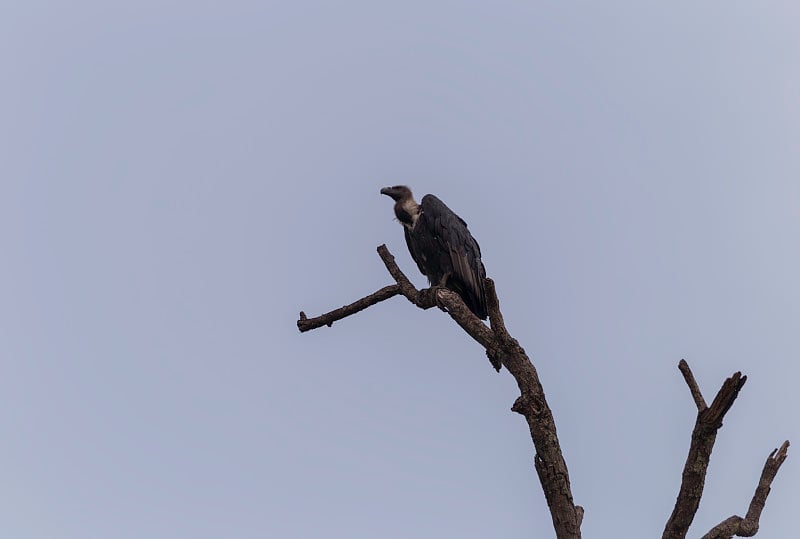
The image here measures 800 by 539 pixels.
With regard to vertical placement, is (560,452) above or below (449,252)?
A: below

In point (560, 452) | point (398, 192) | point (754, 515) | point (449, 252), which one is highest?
point (398, 192)

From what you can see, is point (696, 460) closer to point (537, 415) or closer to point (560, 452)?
point (560, 452)

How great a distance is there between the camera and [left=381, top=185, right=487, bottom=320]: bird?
10250 mm

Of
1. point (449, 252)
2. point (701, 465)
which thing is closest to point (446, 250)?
point (449, 252)

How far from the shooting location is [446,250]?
408 inches

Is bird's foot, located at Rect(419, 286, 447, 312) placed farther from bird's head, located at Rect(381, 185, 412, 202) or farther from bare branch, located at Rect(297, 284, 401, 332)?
bird's head, located at Rect(381, 185, 412, 202)

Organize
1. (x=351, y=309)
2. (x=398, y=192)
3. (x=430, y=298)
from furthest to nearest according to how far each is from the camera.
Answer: (x=398, y=192) < (x=430, y=298) < (x=351, y=309)

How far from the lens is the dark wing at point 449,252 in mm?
10242

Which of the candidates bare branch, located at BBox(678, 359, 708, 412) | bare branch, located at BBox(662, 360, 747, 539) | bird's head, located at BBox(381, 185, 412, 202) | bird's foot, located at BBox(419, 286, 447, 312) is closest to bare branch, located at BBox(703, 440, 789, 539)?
bare branch, located at BBox(662, 360, 747, 539)

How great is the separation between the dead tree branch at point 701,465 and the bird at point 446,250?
13.6 ft

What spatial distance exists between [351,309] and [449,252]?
242cm

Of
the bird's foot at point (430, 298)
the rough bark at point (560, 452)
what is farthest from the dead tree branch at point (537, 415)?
the bird's foot at point (430, 298)

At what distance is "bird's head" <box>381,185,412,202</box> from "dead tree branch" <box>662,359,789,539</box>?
5.92m

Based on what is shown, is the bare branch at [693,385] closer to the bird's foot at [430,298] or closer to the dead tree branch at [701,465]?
the dead tree branch at [701,465]
